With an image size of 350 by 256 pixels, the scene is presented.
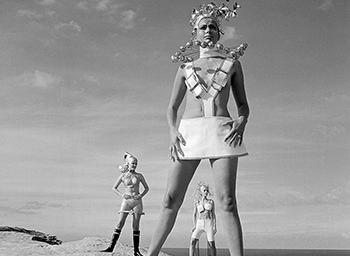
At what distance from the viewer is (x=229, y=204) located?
16.1 feet

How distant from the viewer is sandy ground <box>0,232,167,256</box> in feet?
38.6

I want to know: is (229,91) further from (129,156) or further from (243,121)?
(129,156)

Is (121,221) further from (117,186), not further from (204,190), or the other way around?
(204,190)

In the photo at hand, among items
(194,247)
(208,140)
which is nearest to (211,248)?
(194,247)

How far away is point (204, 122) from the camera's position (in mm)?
5070

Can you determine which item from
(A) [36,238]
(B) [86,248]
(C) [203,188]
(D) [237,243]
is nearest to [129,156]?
(C) [203,188]

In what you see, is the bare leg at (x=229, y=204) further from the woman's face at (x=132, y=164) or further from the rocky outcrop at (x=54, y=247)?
the rocky outcrop at (x=54, y=247)

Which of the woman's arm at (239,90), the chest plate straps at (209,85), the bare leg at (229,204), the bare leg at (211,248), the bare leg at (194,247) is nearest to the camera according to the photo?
the bare leg at (229,204)

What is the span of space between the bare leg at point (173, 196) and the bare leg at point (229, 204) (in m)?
0.31

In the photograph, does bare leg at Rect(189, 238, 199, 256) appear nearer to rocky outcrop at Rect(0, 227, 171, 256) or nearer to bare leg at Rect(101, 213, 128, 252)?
rocky outcrop at Rect(0, 227, 171, 256)

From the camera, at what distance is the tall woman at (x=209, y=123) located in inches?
194

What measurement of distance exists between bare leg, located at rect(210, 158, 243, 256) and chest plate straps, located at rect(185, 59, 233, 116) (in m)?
0.56

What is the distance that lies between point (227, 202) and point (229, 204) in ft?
0.09

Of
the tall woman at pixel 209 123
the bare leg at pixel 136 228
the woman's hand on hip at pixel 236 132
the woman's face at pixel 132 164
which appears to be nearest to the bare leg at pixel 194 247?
the bare leg at pixel 136 228
